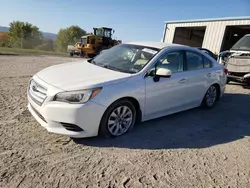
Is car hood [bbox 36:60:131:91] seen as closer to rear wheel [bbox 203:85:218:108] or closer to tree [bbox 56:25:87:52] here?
rear wheel [bbox 203:85:218:108]

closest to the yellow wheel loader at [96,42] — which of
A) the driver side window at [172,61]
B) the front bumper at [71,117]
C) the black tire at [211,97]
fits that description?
the black tire at [211,97]

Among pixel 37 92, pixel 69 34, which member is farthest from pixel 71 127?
pixel 69 34

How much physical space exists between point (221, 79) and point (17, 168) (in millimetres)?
5145

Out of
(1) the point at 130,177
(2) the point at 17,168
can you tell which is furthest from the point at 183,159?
(2) the point at 17,168

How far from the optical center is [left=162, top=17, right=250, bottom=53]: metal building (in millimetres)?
15742

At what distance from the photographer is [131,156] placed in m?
3.30

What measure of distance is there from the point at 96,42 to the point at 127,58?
59.0ft

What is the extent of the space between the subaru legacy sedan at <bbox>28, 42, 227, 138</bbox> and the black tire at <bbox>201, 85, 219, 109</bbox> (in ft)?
0.79

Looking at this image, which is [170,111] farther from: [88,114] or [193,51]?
[88,114]

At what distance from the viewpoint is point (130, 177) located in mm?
2824

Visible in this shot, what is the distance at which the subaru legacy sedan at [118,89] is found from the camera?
10.8 feet

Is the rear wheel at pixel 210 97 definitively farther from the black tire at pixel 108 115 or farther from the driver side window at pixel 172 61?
the black tire at pixel 108 115

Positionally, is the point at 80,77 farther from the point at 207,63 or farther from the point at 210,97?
the point at 210,97

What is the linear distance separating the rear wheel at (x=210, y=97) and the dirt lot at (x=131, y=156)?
0.99 meters
